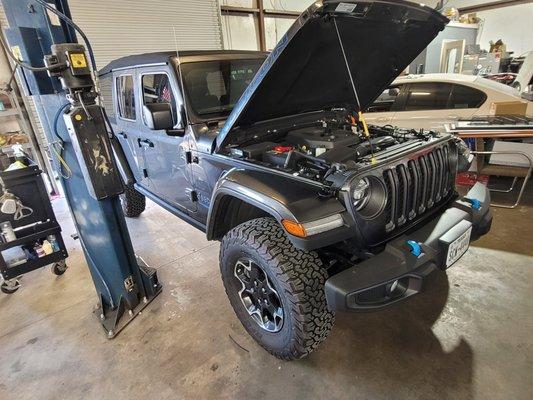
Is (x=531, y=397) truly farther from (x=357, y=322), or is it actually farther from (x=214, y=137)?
(x=214, y=137)

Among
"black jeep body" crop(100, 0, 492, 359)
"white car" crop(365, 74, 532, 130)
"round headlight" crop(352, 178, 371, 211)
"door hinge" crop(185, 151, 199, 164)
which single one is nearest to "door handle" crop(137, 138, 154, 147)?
"black jeep body" crop(100, 0, 492, 359)

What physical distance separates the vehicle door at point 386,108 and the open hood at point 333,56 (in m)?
2.04

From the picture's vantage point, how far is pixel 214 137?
78.3 inches

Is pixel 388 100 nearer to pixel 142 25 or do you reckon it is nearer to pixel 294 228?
pixel 294 228

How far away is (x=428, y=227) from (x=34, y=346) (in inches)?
97.7

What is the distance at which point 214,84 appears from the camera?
2.30m

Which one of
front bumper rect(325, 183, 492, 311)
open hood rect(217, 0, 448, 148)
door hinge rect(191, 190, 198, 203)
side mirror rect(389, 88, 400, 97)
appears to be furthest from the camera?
side mirror rect(389, 88, 400, 97)

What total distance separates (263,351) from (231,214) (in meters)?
0.83

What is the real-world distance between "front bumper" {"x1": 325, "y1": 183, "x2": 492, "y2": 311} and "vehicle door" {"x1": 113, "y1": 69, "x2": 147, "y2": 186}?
2.30 metres

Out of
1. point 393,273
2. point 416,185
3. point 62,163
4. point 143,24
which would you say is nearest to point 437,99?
point 416,185

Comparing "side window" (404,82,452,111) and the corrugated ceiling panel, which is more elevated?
the corrugated ceiling panel

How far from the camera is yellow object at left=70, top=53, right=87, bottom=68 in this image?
60.6 inches

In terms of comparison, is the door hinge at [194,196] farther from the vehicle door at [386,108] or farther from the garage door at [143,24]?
the garage door at [143,24]

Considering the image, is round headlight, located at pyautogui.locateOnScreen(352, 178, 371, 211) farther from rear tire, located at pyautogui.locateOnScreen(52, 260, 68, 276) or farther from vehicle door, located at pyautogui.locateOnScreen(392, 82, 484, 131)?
vehicle door, located at pyautogui.locateOnScreen(392, 82, 484, 131)
